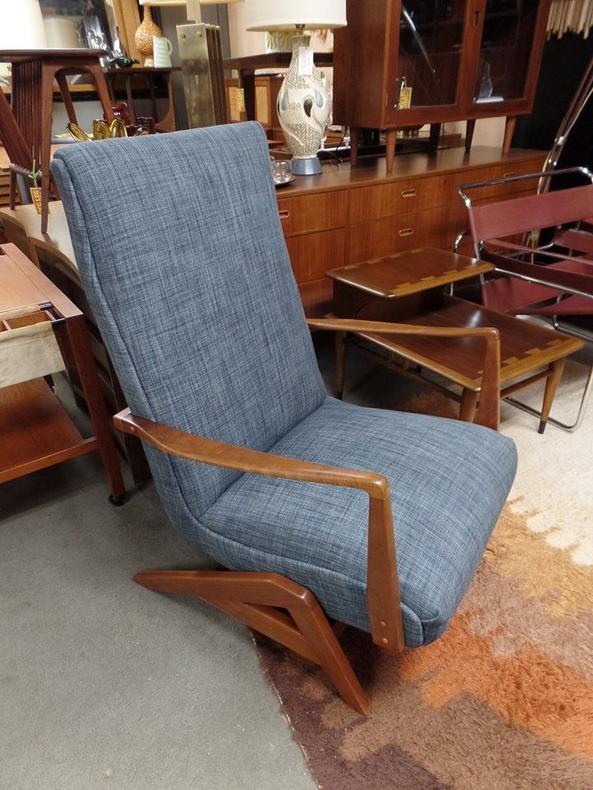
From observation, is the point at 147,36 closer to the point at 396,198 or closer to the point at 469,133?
the point at 469,133

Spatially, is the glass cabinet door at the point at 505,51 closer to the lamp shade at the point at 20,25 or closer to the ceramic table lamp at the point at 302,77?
the ceramic table lamp at the point at 302,77

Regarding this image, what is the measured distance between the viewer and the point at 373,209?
6.79ft

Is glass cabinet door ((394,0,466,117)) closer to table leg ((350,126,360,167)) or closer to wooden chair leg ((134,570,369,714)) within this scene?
table leg ((350,126,360,167))

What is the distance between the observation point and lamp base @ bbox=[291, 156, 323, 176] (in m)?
2.07

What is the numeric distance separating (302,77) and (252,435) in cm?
142

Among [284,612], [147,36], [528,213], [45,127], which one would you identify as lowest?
[284,612]

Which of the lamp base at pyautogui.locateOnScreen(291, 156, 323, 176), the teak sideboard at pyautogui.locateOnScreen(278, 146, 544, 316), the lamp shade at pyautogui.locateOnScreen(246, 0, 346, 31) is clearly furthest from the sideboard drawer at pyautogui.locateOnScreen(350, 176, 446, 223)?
the lamp shade at pyautogui.locateOnScreen(246, 0, 346, 31)

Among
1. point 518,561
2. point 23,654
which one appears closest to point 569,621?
point 518,561

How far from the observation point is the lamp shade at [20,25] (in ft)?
4.70

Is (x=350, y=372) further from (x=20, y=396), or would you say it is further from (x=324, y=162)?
(x=20, y=396)

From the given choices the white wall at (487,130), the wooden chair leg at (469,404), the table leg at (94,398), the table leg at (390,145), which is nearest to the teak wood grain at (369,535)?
the table leg at (94,398)

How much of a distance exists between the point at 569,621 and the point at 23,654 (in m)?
1.19

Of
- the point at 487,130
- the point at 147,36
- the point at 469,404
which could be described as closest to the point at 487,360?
the point at 469,404

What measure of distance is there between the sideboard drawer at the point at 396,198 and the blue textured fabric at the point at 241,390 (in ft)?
3.09
